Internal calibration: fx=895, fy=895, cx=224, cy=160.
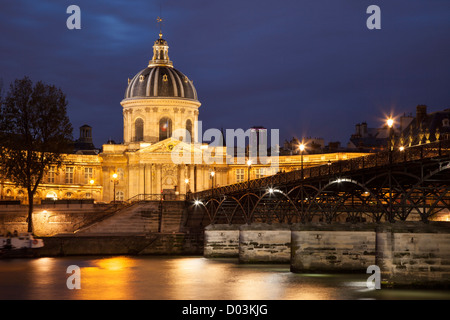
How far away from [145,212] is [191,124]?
44035mm

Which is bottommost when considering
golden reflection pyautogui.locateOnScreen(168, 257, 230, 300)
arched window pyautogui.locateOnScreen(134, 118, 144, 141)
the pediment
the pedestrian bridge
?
golden reflection pyautogui.locateOnScreen(168, 257, 230, 300)

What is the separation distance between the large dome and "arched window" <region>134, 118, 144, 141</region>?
3.92 metres

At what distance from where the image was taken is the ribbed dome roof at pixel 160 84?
→ 139 meters

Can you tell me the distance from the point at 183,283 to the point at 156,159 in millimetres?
73952

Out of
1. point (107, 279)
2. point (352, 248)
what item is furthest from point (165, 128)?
point (352, 248)

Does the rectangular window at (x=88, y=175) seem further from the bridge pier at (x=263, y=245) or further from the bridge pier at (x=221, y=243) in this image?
the bridge pier at (x=263, y=245)

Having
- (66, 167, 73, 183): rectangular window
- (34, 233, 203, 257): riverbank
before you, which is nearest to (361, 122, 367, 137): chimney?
(66, 167, 73, 183): rectangular window

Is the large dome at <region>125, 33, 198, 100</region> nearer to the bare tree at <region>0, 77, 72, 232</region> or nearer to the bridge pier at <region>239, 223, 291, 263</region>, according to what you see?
the bare tree at <region>0, 77, 72, 232</region>

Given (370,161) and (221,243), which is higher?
(370,161)

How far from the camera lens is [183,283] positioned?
57.2 meters

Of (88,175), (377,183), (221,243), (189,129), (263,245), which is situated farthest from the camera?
(189,129)

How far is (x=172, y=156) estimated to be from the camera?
130375 mm

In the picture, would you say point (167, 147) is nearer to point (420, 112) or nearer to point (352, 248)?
point (420, 112)

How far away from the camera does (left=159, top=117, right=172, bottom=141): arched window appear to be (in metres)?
139
